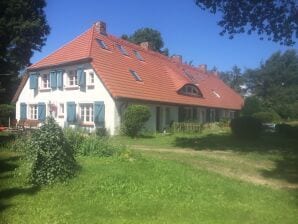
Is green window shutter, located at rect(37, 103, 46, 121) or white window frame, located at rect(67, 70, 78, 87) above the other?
white window frame, located at rect(67, 70, 78, 87)

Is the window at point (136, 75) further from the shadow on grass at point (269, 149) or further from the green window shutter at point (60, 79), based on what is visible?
the shadow on grass at point (269, 149)

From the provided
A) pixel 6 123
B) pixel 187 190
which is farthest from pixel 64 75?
pixel 187 190

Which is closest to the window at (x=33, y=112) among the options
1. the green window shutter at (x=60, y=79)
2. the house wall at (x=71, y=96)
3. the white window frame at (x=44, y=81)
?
the house wall at (x=71, y=96)

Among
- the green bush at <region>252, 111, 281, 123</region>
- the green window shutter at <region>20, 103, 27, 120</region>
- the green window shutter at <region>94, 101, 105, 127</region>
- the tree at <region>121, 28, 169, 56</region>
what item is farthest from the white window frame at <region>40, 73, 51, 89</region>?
the tree at <region>121, 28, 169, 56</region>

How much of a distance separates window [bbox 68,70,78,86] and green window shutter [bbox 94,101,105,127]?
3176mm

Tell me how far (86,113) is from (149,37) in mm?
34785

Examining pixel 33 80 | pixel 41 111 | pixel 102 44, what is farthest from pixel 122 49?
pixel 41 111

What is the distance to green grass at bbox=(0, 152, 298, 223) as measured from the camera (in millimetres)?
8125

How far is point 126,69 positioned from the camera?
30.6 m

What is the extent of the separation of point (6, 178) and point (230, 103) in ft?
125

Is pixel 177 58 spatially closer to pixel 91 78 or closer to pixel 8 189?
pixel 91 78

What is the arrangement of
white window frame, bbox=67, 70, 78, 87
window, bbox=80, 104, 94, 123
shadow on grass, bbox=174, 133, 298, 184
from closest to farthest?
shadow on grass, bbox=174, 133, 298, 184
window, bbox=80, 104, 94, 123
white window frame, bbox=67, 70, 78, 87

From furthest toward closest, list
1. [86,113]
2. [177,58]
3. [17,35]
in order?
[177,58], [17,35], [86,113]

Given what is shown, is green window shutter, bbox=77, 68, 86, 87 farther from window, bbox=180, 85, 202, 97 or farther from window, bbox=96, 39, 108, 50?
window, bbox=180, 85, 202, 97
